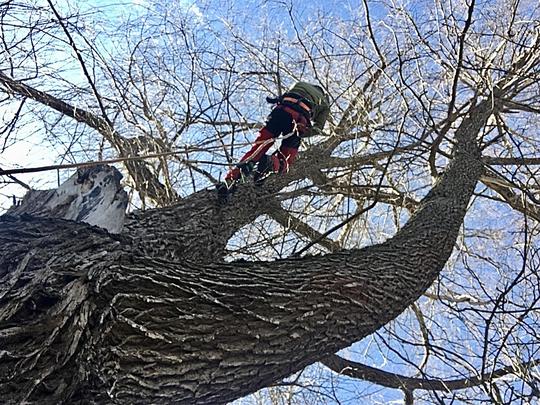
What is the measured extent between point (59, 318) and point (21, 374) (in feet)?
0.55

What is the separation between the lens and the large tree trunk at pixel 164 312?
1.20m

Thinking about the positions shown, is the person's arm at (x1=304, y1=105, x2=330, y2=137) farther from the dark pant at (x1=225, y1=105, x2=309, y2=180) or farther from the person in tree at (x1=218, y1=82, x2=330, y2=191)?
the dark pant at (x1=225, y1=105, x2=309, y2=180)

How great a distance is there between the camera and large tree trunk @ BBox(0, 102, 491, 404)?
3.94ft

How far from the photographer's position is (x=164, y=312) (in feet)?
4.47

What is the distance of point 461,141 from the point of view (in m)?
3.11

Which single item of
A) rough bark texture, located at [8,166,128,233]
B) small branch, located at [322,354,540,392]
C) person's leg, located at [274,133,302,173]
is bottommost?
rough bark texture, located at [8,166,128,233]

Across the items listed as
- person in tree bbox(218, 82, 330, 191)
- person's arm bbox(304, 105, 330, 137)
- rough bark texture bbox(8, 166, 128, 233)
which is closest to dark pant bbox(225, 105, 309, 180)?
person in tree bbox(218, 82, 330, 191)

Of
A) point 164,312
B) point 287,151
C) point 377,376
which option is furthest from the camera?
point 377,376

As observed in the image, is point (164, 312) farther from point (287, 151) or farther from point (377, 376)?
point (377, 376)

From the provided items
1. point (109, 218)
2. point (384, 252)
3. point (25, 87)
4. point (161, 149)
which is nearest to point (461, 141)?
point (384, 252)

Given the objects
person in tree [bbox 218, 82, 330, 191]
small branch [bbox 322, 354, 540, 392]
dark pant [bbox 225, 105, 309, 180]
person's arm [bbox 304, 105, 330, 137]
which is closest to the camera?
small branch [bbox 322, 354, 540, 392]

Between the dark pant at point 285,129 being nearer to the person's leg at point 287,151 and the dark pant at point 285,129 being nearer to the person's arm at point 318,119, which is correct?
the person's leg at point 287,151

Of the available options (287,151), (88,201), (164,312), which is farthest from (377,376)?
(164,312)

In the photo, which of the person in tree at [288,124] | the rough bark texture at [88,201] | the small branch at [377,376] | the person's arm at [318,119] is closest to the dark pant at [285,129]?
the person in tree at [288,124]
